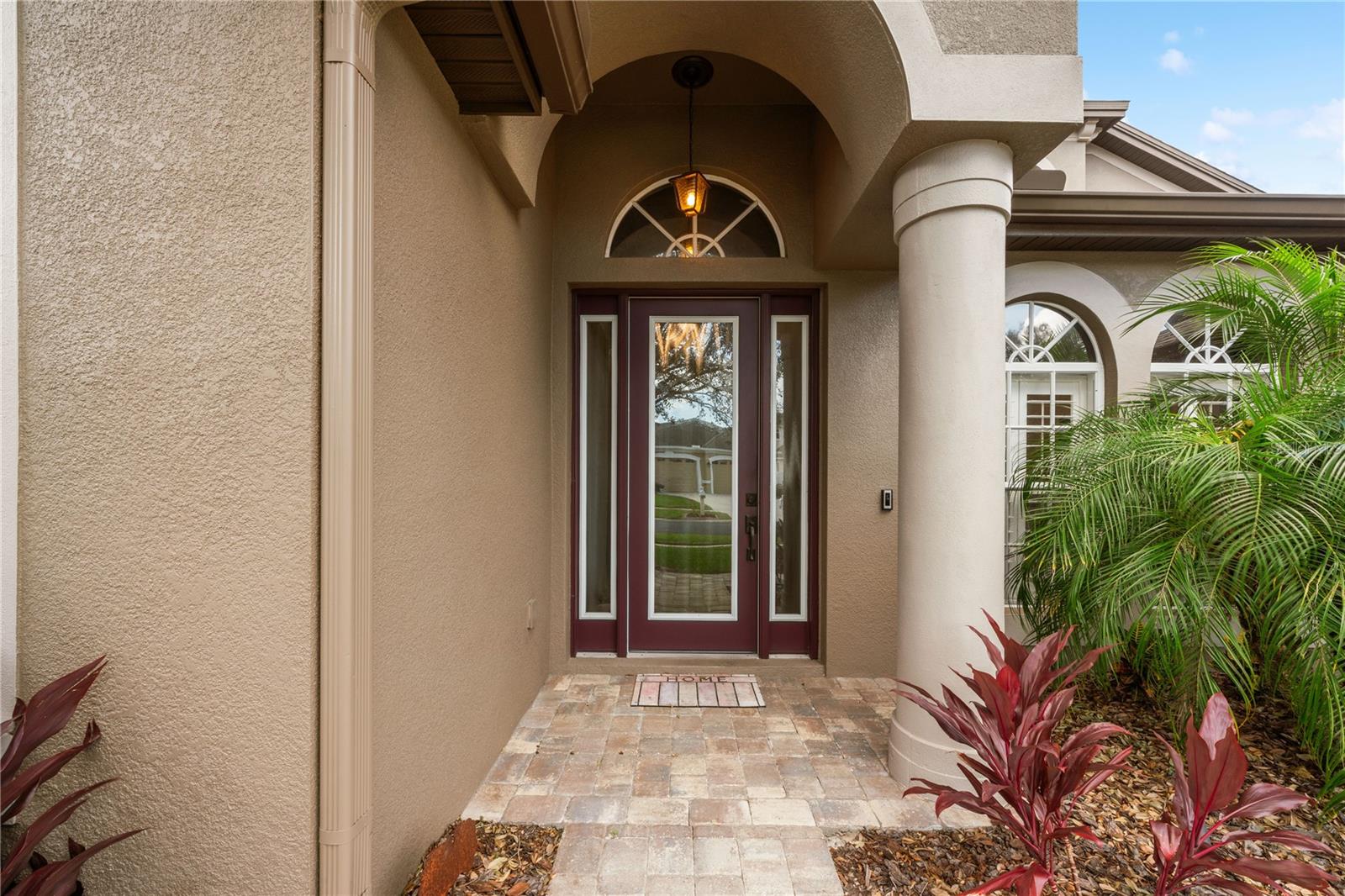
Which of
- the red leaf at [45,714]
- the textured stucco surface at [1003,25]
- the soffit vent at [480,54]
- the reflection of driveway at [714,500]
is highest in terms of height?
the textured stucco surface at [1003,25]

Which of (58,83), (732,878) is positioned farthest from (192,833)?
(58,83)

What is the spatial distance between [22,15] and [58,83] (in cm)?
22

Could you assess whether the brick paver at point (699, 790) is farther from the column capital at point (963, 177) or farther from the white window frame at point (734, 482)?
the column capital at point (963, 177)

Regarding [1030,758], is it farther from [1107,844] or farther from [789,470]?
[789,470]

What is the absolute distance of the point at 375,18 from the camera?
1551 mm

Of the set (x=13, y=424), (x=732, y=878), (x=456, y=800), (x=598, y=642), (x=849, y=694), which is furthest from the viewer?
(x=598, y=642)

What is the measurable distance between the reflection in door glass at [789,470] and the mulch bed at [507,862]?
7.59 feet

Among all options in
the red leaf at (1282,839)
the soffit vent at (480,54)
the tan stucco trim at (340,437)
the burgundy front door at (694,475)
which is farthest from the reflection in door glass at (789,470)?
the tan stucco trim at (340,437)

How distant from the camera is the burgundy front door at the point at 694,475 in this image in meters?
4.01

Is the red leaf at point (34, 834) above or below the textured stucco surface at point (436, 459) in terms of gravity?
below

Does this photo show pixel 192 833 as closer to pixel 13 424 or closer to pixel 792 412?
pixel 13 424

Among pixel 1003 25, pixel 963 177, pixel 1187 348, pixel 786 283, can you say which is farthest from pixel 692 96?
pixel 1187 348

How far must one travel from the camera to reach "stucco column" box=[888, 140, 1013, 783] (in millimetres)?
2424

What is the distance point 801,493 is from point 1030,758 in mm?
2373
